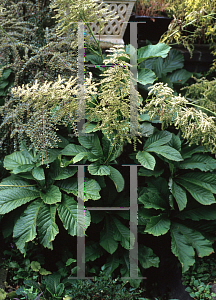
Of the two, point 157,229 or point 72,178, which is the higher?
point 72,178

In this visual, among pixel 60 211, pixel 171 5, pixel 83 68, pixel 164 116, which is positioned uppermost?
pixel 171 5

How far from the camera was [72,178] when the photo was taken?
2.14m

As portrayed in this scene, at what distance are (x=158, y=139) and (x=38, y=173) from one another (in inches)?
40.5

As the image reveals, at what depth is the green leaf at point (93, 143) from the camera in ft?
7.09

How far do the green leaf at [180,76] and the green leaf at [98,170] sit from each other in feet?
4.55

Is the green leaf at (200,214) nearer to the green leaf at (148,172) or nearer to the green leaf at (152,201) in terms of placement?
the green leaf at (152,201)

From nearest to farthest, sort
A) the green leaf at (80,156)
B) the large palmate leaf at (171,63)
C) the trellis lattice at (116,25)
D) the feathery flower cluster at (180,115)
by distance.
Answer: the feathery flower cluster at (180,115), the green leaf at (80,156), the trellis lattice at (116,25), the large palmate leaf at (171,63)

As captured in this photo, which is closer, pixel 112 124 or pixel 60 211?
pixel 112 124

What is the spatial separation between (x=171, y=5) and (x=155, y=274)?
303cm

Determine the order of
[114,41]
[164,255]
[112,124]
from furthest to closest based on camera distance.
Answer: [114,41] < [164,255] < [112,124]

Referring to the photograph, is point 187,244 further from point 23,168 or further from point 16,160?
point 16,160

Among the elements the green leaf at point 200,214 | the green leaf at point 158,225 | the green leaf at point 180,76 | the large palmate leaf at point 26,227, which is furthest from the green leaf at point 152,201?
the green leaf at point 180,76

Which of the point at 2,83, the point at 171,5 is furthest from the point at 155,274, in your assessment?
the point at 171,5

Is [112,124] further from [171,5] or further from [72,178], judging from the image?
[171,5]
